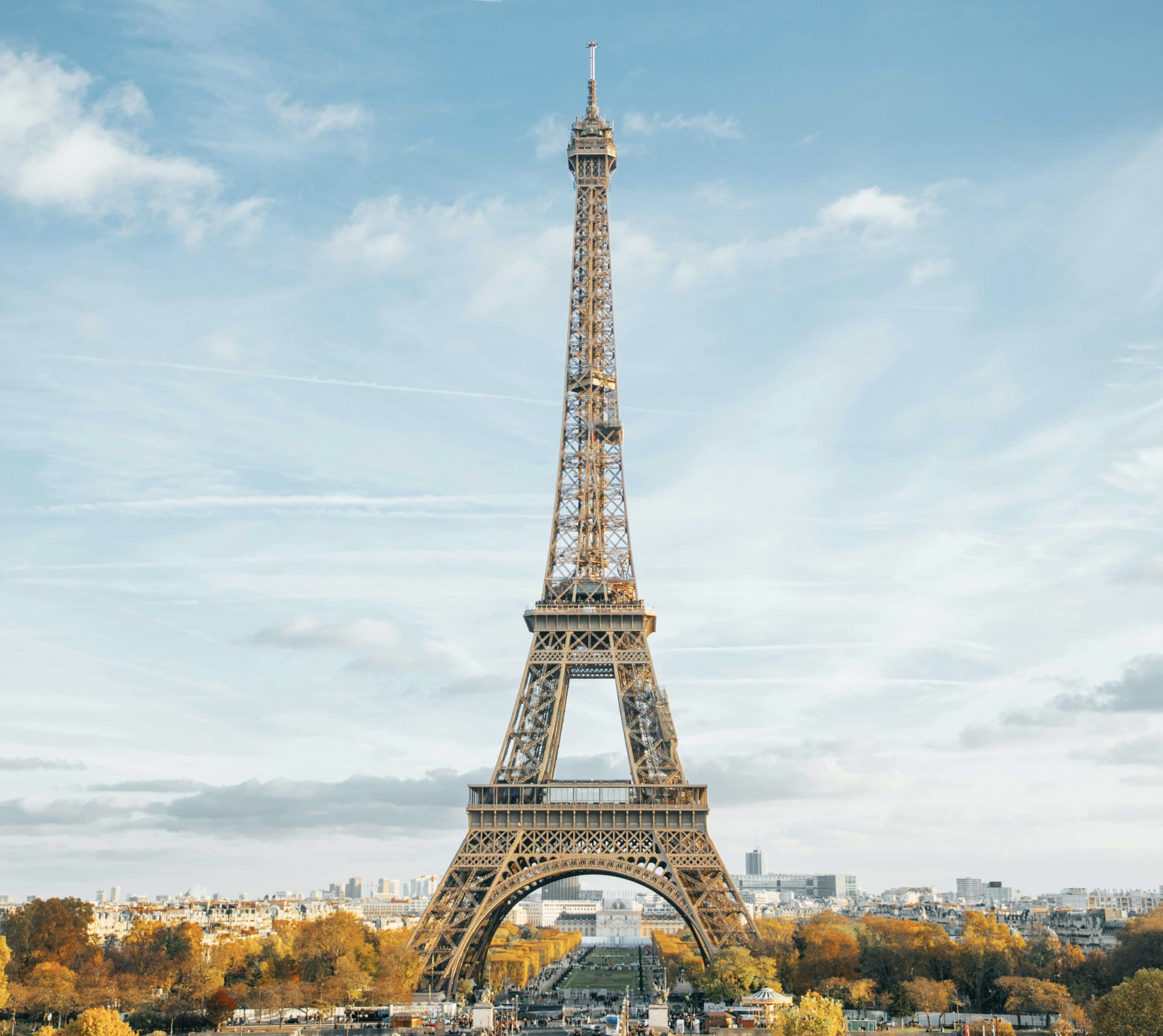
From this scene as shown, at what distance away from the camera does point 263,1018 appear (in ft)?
285

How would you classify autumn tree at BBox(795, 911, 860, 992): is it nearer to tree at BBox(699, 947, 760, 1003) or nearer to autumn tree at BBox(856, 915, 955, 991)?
autumn tree at BBox(856, 915, 955, 991)

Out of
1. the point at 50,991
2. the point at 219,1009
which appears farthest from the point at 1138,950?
the point at 50,991

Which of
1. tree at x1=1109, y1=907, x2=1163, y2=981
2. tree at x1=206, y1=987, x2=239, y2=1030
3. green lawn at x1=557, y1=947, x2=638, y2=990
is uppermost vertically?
tree at x1=1109, y1=907, x2=1163, y2=981

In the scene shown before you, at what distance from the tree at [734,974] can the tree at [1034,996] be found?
16302 millimetres

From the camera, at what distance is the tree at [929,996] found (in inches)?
3007

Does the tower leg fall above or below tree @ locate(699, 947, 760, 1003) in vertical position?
above

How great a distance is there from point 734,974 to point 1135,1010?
83.3 ft

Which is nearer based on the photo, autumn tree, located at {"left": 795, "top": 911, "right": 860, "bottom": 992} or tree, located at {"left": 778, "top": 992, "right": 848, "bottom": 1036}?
tree, located at {"left": 778, "top": 992, "right": 848, "bottom": 1036}

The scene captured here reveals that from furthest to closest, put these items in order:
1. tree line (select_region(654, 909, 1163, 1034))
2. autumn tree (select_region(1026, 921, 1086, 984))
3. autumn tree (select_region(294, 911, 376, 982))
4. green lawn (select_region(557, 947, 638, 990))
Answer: green lawn (select_region(557, 947, 638, 990)) → autumn tree (select_region(294, 911, 376, 982)) → autumn tree (select_region(1026, 921, 1086, 984)) → tree line (select_region(654, 909, 1163, 1034))

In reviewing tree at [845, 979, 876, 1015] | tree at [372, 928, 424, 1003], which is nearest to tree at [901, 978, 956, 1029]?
tree at [845, 979, 876, 1015]

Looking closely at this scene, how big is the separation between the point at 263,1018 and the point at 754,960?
35.5 meters

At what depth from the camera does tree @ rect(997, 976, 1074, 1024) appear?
7275 cm

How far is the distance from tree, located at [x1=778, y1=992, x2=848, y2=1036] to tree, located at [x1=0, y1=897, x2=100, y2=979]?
56.4 meters

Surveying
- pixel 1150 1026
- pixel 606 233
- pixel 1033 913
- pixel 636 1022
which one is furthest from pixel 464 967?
pixel 1033 913
